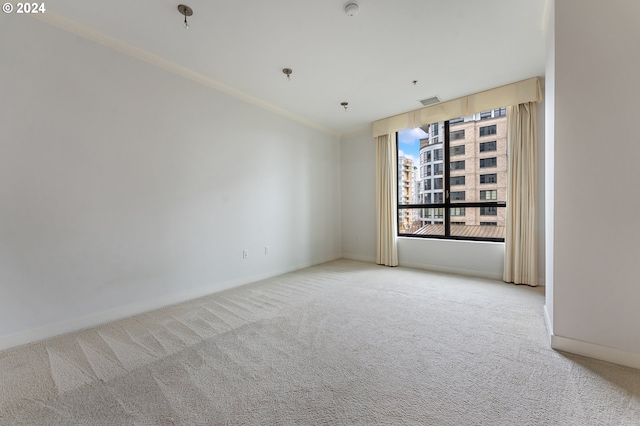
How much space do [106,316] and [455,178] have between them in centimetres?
492

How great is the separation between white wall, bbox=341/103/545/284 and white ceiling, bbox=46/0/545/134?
1.32 metres

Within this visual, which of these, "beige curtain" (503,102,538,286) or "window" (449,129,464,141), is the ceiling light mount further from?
"beige curtain" (503,102,538,286)

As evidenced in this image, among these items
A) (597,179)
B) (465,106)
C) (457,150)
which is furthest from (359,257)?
(597,179)

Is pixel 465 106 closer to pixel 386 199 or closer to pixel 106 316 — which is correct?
pixel 386 199

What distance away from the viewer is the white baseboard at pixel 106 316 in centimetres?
202

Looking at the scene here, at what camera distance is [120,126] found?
8.33 feet

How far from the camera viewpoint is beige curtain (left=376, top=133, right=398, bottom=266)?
15.3 feet

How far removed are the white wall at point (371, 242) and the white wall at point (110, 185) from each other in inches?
82.5

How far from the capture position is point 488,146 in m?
3.91

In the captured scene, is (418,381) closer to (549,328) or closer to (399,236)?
(549,328)

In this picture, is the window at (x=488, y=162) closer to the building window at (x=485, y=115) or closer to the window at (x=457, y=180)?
the window at (x=457, y=180)

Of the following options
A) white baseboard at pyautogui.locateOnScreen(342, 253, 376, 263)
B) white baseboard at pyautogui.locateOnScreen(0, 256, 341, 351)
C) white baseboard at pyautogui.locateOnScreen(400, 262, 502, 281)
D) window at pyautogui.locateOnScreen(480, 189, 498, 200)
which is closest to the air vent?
window at pyautogui.locateOnScreen(480, 189, 498, 200)

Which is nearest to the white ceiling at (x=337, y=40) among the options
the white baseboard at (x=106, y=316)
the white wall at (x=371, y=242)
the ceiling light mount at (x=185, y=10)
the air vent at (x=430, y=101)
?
the ceiling light mount at (x=185, y=10)

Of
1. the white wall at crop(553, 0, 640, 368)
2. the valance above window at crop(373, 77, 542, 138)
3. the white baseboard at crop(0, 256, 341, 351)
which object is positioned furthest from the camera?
the valance above window at crop(373, 77, 542, 138)
